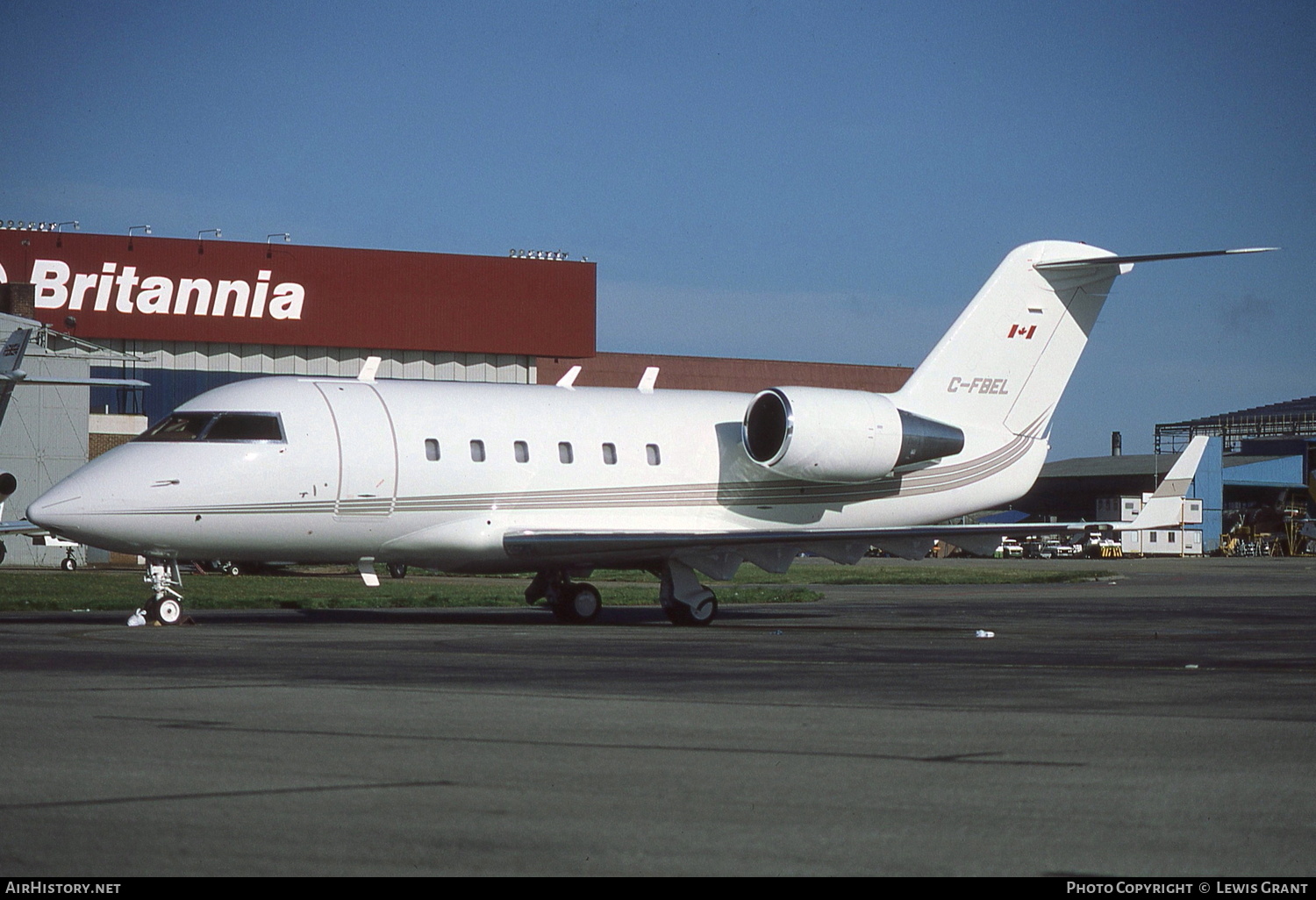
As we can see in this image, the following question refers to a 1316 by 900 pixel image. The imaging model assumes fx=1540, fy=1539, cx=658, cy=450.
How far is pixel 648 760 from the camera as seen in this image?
26.9 ft

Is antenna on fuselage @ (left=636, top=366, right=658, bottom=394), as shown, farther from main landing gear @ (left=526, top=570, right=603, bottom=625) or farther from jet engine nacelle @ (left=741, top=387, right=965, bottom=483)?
main landing gear @ (left=526, top=570, right=603, bottom=625)

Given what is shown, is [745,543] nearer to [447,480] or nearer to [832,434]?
A: [832,434]

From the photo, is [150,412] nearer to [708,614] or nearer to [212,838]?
[708,614]

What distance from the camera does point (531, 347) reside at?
242 feet

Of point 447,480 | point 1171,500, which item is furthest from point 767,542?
point 1171,500

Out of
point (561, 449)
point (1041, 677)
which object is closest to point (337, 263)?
point (561, 449)

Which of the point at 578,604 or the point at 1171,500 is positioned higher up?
the point at 1171,500

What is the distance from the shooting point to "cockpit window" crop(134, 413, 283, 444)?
69.7ft

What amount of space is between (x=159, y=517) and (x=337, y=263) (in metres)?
52.3

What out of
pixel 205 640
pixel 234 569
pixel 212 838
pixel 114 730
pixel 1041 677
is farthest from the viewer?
pixel 234 569

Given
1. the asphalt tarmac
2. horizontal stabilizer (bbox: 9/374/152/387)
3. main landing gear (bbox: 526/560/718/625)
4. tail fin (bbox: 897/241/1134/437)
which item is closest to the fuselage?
tail fin (bbox: 897/241/1134/437)

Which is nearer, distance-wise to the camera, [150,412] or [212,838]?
[212,838]

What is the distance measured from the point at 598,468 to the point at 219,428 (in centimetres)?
576

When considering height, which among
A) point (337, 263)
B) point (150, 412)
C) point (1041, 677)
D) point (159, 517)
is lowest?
point (1041, 677)
